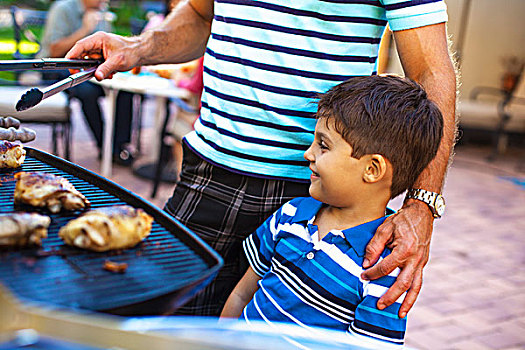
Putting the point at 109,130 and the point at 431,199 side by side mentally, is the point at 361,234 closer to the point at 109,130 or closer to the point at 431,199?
the point at 431,199

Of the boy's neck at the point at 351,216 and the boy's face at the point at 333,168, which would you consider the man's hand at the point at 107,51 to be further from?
the boy's neck at the point at 351,216

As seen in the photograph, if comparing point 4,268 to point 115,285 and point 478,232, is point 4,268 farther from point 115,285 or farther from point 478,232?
point 478,232

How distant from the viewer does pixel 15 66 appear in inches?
52.6

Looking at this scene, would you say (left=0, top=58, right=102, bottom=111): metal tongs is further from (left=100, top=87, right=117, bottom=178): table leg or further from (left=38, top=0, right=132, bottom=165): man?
(left=38, top=0, right=132, bottom=165): man

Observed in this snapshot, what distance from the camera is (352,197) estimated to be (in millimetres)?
1556

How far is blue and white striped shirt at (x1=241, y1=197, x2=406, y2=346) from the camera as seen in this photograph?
1433 millimetres

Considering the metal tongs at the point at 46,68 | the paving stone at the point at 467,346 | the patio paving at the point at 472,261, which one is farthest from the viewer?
the patio paving at the point at 472,261

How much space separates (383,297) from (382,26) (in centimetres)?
77

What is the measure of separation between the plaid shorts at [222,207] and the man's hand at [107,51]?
1.15 ft

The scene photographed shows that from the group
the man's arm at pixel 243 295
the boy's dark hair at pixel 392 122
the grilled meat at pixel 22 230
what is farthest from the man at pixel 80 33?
the grilled meat at pixel 22 230

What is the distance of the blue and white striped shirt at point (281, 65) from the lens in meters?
1.64

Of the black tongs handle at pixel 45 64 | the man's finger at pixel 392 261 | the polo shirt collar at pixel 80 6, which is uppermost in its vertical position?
the polo shirt collar at pixel 80 6

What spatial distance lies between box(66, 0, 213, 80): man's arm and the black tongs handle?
0.14 feet

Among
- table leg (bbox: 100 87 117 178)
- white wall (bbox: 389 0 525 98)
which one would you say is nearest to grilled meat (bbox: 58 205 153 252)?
table leg (bbox: 100 87 117 178)
